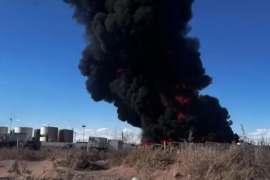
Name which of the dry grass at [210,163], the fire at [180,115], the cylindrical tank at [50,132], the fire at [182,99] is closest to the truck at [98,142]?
the cylindrical tank at [50,132]

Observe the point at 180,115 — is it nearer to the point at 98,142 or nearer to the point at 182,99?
the point at 182,99

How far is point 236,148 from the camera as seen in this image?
1513cm

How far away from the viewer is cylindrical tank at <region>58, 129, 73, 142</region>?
302ft

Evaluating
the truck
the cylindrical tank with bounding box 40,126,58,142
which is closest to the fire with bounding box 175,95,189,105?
the truck

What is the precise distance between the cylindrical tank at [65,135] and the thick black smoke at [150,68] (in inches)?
1733

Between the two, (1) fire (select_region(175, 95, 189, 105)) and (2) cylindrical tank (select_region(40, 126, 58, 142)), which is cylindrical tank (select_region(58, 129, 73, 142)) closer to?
(2) cylindrical tank (select_region(40, 126, 58, 142))

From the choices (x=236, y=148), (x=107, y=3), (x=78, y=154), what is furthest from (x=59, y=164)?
(x=107, y=3)

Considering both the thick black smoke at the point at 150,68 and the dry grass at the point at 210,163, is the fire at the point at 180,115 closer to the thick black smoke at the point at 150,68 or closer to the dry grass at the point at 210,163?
the thick black smoke at the point at 150,68

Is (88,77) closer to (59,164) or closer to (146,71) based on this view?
(146,71)

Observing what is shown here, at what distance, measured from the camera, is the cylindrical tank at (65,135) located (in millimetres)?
91938

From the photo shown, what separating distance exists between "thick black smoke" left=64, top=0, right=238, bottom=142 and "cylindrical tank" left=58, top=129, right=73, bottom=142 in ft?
144

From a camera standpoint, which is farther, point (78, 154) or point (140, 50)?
point (140, 50)

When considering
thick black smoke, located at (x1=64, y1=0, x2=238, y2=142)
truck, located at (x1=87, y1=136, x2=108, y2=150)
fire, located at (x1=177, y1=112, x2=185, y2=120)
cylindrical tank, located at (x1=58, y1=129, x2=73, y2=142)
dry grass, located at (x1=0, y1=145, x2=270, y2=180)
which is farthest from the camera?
cylindrical tank, located at (x1=58, y1=129, x2=73, y2=142)

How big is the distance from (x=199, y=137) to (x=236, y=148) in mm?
30754
